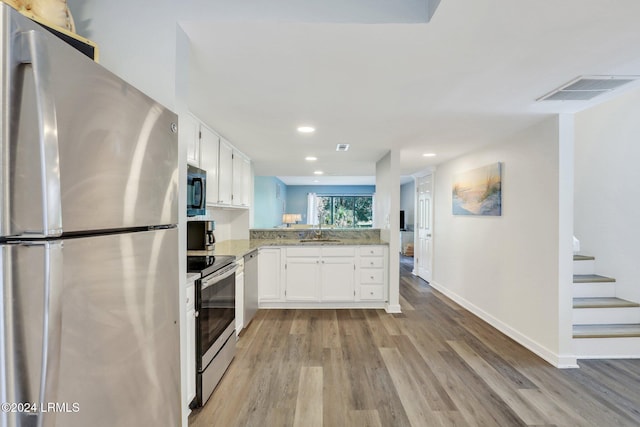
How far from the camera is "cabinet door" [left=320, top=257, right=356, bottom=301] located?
4059 millimetres

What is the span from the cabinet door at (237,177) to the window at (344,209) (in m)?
6.80

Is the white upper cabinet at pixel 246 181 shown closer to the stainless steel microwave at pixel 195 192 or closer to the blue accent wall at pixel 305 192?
the stainless steel microwave at pixel 195 192

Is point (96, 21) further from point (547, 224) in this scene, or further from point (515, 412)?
point (547, 224)

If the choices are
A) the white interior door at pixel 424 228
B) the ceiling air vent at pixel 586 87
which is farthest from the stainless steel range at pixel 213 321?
the white interior door at pixel 424 228

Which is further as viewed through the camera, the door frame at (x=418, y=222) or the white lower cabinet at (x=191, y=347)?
the door frame at (x=418, y=222)

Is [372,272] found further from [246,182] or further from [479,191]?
[246,182]

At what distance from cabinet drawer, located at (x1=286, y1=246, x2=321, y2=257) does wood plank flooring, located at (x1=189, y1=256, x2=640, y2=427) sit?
1019 millimetres

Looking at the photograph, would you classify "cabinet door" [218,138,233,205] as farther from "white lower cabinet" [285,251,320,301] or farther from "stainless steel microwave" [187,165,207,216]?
"white lower cabinet" [285,251,320,301]

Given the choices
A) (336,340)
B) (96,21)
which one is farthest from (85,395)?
Answer: (336,340)

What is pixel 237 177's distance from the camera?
3881 millimetres

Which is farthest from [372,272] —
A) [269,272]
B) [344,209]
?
[344,209]

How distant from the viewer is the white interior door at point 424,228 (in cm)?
560

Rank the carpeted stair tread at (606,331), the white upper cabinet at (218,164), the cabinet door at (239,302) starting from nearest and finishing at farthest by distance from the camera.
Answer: the white upper cabinet at (218,164) < the carpeted stair tread at (606,331) < the cabinet door at (239,302)

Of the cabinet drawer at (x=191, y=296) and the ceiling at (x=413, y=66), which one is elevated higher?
the ceiling at (x=413, y=66)
